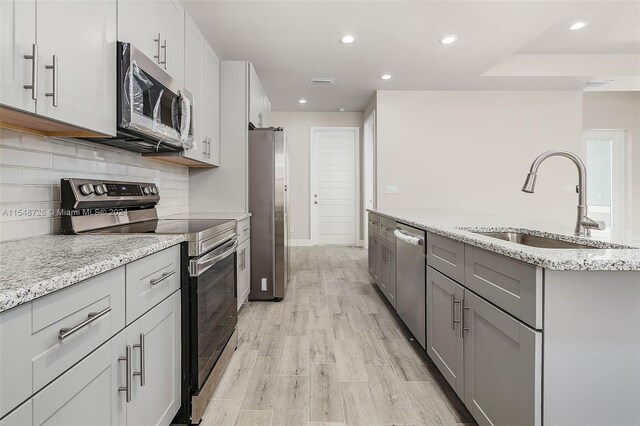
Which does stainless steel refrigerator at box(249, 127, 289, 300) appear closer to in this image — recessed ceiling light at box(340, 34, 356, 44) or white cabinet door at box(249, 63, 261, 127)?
white cabinet door at box(249, 63, 261, 127)

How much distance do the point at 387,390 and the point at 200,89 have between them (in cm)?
254

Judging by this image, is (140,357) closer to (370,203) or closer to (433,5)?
(433,5)

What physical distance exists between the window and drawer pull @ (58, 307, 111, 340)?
7488mm

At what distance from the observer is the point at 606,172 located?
6078mm

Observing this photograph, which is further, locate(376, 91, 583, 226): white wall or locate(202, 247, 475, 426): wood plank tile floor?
locate(376, 91, 583, 226): white wall

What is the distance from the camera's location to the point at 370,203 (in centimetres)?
639

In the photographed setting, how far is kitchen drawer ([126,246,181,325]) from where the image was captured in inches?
44.0

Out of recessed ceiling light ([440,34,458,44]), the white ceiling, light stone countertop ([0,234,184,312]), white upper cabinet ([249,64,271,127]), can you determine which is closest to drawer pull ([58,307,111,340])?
light stone countertop ([0,234,184,312])

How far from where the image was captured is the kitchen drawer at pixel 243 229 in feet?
9.41

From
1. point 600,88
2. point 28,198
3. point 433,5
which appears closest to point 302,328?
point 28,198

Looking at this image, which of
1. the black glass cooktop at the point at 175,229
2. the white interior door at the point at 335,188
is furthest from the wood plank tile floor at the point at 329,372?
the white interior door at the point at 335,188

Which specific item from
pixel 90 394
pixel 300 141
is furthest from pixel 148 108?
pixel 300 141

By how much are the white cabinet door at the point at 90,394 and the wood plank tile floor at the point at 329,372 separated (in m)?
0.71

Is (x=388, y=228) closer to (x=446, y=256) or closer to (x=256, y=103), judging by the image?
(x=446, y=256)
